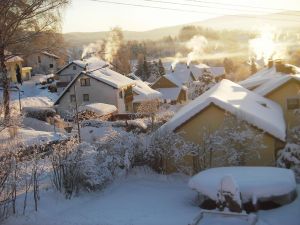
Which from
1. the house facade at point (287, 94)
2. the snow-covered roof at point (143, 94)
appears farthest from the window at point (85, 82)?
the house facade at point (287, 94)

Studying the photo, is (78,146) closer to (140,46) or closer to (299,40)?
(299,40)

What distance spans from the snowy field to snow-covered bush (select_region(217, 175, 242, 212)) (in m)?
0.50

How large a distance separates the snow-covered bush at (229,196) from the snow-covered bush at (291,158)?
5719 mm

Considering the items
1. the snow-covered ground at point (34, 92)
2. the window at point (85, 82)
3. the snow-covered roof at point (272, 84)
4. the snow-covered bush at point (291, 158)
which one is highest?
the snow-covered roof at point (272, 84)

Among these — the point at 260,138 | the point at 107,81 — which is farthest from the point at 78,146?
the point at 107,81

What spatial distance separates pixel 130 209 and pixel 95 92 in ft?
101

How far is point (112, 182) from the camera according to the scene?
59.8 ft

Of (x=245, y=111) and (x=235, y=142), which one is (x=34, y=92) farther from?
(x=235, y=142)

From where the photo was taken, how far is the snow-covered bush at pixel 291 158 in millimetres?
18641

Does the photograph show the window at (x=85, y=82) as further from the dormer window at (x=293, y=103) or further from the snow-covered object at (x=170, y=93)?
the dormer window at (x=293, y=103)

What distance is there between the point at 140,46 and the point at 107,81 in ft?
278

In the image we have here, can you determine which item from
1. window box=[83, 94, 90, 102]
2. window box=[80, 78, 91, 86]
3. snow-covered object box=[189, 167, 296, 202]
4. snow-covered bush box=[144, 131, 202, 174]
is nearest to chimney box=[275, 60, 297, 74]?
snow-covered bush box=[144, 131, 202, 174]

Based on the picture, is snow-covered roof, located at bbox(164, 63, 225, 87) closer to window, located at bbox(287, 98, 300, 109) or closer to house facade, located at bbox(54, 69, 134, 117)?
house facade, located at bbox(54, 69, 134, 117)

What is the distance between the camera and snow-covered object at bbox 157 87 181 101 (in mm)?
56344
